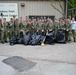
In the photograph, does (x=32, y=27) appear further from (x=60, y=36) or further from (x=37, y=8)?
(x=37, y=8)

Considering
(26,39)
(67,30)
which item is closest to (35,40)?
(26,39)

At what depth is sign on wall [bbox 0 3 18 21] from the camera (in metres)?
18.7

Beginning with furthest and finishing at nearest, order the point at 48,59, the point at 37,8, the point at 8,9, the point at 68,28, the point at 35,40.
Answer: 1. the point at 8,9
2. the point at 37,8
3. the point at 68,28
4. the point at 35,40
5. the point at 48,59

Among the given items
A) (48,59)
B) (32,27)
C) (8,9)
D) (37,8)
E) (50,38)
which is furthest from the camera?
(8,9)

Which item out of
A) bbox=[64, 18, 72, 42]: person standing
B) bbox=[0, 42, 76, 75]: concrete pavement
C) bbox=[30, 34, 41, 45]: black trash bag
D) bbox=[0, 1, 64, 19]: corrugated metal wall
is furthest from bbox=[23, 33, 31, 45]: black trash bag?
bbox=[0, 1, 64, 19]: corrugated metal wall

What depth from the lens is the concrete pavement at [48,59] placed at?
7.08 meters

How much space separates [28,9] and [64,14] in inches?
139

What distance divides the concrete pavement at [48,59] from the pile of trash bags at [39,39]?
1.38 metres

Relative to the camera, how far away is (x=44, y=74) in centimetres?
686

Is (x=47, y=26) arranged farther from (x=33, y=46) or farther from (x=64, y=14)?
(x=64, y=14)

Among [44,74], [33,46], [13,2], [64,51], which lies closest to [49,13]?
[13,2]

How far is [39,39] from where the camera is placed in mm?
12281

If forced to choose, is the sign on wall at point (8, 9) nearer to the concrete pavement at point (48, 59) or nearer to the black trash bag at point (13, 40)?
the black trash bag at point (13, 40)

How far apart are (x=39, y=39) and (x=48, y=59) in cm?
364
